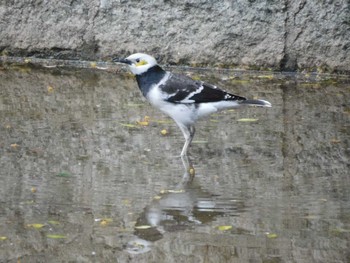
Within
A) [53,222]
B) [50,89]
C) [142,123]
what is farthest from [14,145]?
[50,89]

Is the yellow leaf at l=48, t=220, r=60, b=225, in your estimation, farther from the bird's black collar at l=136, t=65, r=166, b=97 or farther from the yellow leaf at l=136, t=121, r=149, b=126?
the yellow leaf at l=136, t=121, r=149, b=126

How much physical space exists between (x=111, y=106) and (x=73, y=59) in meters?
2.37

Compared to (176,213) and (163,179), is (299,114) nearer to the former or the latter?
(163,179)

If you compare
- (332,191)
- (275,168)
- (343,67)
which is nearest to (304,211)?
(332,191)

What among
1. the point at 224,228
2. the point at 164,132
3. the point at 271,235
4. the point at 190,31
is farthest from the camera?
the point at 190,31

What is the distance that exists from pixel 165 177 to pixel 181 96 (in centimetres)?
101

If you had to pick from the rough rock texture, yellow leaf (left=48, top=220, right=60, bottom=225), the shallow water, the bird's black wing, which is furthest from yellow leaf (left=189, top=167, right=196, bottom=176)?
the rough rock texture

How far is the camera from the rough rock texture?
36.8ft

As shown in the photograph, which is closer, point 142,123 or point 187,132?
point 187,132

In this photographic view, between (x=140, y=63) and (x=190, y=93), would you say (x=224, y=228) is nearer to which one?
(x=190, y=93)

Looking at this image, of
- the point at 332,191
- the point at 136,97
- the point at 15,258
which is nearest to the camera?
the point at 15,258

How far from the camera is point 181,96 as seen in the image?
26.7 ft

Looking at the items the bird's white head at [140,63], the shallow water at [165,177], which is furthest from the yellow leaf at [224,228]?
the bird's white head at [140,63]

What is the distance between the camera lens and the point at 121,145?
8.16m
